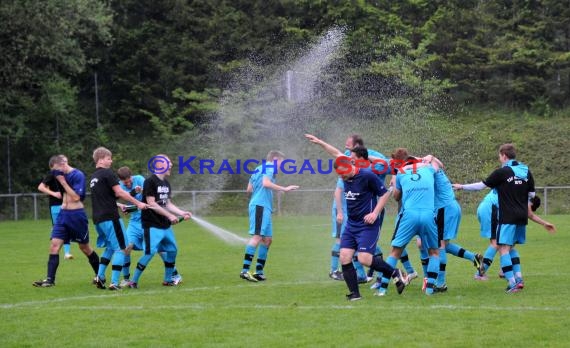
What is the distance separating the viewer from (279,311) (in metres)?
10.0

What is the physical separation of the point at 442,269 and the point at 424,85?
1098 inches

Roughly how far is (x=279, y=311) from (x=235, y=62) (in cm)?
3111

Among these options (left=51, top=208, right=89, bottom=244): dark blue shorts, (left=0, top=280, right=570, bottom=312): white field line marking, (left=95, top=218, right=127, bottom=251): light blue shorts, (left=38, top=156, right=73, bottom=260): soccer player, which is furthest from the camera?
(left=38, top=156, right=73, bottom=260): soccer player

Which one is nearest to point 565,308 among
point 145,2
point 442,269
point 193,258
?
point 442,269

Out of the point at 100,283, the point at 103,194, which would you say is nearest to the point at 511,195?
the point at 103,194

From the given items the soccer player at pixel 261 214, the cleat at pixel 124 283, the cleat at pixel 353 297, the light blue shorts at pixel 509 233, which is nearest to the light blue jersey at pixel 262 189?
the soccer player at pixel 261 214

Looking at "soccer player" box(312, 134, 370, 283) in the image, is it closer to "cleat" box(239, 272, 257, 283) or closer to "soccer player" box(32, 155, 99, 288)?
"cleat" box(239, 272, 257, 283)

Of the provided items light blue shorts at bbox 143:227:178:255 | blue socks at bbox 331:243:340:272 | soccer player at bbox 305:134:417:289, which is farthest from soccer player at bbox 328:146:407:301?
light blue shorts at bbox 143:227:178:255

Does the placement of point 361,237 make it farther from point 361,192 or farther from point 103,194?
point 103,194

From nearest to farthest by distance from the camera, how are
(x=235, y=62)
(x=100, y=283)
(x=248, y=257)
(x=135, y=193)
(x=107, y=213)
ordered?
1. (x=100, y=283)
2. (x=107, y=213)
3. (x=248, y=257)
4. (x=135, y=193)
5. (x=235, y=62)

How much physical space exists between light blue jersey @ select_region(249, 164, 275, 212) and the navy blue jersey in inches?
114

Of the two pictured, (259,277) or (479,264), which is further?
(259,277)

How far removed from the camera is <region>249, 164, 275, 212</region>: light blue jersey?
13.6 m

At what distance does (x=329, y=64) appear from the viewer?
128ft
